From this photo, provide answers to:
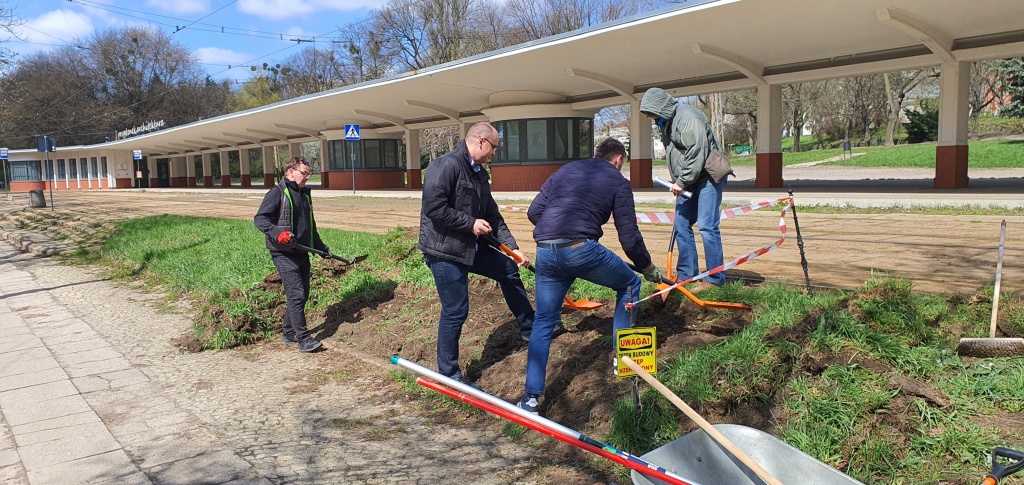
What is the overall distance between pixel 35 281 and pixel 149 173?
197 ft

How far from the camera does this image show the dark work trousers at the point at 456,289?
5.25 meters

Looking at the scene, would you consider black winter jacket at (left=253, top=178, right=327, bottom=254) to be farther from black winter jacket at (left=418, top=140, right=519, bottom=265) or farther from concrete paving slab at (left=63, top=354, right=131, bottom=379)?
black winter jacket at (left=418, top=140, right=519, bottom=265)

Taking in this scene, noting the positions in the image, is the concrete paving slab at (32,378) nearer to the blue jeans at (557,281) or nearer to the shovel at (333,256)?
the shovel at (333,256)

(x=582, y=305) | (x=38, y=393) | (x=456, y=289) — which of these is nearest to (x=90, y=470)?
(x=38, y=393)

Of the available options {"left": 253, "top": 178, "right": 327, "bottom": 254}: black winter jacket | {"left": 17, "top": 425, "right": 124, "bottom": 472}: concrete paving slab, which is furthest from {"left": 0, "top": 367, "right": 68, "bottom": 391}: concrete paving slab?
{"left": 253, "top": 178, "right": 327, "bottom": 254}: black winter jacket

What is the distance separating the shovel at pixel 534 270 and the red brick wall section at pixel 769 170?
17191 millimetres

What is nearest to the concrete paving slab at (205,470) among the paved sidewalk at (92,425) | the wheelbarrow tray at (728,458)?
the paved sidewalk at (92,425)

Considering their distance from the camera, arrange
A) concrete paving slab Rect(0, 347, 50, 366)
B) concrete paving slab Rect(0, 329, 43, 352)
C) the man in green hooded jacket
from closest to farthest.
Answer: the man in green hooded jacket < concrete paving slab Rect(0, 347, 50, 366) < concrete paving slab Rect(0, 329, 43, 352)

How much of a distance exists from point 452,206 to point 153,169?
230ft

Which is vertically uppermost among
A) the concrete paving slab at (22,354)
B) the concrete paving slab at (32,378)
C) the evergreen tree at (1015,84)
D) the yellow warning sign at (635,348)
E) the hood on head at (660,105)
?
the evergreen tree at (1015,84)

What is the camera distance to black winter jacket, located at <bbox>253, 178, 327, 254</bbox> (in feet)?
23.3

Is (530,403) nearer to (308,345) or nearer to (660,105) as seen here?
(660,105)

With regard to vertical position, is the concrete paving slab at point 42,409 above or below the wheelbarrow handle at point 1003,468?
below

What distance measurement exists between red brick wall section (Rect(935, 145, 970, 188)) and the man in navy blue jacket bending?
16613mm
